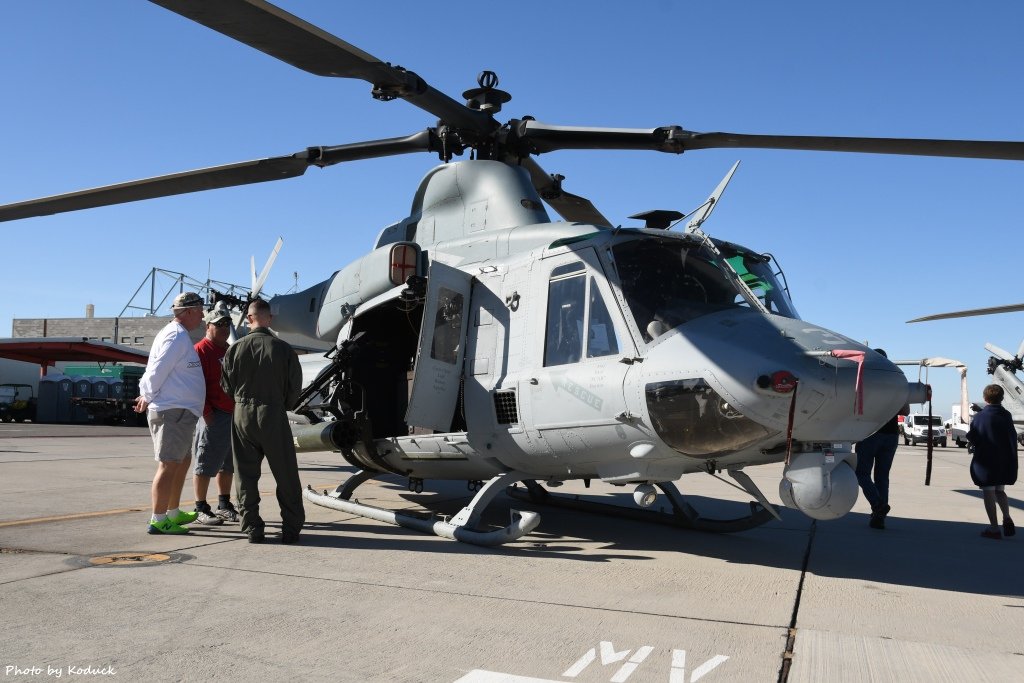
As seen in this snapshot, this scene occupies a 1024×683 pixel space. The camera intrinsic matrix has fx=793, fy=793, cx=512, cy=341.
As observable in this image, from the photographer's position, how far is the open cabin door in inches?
267

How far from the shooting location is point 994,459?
7.72 m

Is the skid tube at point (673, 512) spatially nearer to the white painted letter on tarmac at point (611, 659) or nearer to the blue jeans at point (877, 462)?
the blue jeans at point (877, 462)

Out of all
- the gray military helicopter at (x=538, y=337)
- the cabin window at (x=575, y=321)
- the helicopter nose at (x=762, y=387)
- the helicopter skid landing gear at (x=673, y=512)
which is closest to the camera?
the helicopter nose at (x=762, y=387)

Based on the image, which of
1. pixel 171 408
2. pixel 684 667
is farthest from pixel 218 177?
pixel 684 667

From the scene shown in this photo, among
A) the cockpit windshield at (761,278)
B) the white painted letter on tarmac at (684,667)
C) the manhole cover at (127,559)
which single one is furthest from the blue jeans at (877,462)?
the manhole cover at (127,559)

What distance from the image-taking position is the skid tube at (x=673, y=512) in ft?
23.4

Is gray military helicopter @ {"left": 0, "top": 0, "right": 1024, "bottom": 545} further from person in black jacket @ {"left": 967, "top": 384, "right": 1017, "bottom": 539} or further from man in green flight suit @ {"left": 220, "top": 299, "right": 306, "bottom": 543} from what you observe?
person in black jacket @ {"left": 967, "top": 384, "right": 1017, "bottom": 539}

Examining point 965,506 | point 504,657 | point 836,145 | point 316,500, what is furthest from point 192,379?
point 965,506

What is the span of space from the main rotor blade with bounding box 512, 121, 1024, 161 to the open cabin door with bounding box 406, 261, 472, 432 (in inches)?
73.6

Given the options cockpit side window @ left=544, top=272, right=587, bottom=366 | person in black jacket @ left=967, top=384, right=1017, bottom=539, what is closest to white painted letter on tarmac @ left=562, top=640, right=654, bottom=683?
cockpit side window @ left=544, top=272, right=587, bottom=366

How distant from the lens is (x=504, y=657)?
137 inches

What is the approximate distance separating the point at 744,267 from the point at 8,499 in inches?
295

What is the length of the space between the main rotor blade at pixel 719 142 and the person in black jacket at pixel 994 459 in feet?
10.2

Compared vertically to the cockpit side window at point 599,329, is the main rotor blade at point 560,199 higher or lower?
higher
